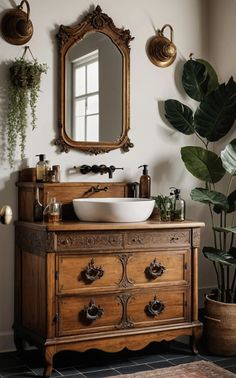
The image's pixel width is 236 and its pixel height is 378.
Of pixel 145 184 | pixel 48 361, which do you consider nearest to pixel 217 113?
pixel 145 184

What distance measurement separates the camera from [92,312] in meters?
3.51

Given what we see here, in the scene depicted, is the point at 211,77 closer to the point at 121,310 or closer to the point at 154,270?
the point at 154,270

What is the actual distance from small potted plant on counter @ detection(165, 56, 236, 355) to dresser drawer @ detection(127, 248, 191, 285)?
182 millimetres

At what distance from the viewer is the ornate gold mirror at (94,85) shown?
3994 millimetres

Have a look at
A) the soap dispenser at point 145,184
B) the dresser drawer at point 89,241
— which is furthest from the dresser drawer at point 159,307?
the soap dispenser at point 145,184

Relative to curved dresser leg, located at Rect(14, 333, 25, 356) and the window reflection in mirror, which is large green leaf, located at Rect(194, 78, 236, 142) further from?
curved dresser leg, located at Rect(14, 333, 25, 356)

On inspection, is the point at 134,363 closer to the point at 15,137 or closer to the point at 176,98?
the point at 15,137

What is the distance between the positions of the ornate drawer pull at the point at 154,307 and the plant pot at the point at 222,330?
1.38 ft

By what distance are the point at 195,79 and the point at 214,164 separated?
0.72m

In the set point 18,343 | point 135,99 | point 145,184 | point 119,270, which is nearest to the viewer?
point 119,270

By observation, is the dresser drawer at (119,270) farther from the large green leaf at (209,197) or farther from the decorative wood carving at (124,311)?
the large green leaf at (209,197)

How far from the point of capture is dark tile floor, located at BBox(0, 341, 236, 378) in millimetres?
3475

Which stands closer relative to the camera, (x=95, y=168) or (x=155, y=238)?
(x=155, y=238)

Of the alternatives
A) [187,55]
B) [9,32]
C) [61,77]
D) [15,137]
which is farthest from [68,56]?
[187,55]
